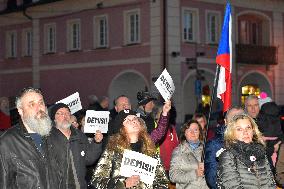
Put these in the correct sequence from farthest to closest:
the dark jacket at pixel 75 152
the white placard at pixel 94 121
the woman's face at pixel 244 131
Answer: the white placard at pixel 94 121, the woman's face at pixel 244 131, the dark jacket at pixel 75 152

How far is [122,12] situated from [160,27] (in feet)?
9.63

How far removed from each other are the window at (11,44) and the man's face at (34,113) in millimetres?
30111

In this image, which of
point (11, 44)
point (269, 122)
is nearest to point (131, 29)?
point (11, 44)

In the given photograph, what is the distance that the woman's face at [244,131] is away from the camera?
594 cm

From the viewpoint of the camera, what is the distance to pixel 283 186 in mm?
7387

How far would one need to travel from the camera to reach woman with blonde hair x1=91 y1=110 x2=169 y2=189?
20.1ft

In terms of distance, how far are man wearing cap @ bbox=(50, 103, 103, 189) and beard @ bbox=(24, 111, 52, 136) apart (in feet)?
0.51

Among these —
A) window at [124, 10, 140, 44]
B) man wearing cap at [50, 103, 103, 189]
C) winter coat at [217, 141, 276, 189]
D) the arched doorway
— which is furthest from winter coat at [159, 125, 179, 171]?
the arched doorway

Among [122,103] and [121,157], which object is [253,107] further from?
[121,157]

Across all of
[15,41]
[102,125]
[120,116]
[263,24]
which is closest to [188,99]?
[263,24]

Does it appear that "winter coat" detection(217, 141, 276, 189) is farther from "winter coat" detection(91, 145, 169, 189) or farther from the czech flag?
the czech flag

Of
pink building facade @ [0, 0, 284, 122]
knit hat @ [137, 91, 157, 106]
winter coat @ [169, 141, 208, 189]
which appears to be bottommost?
winter coat @ [169, 141, 208, 189]

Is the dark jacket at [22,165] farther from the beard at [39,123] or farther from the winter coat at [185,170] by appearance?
the winter coat at [185,170]

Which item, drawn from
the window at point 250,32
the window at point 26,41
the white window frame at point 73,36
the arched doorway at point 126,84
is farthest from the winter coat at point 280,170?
the window at point 26,41
